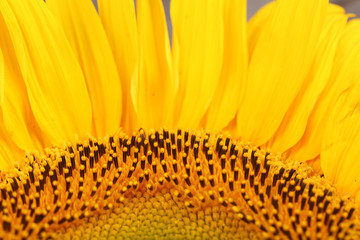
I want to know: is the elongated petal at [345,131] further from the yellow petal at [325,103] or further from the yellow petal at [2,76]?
the yellow petal at [2,76]

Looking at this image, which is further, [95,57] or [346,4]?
[346,4]

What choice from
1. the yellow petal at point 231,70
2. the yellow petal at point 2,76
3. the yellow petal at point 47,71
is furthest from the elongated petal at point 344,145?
the yellow petal at point 2,76

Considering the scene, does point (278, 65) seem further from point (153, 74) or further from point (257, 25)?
point (153, 74)

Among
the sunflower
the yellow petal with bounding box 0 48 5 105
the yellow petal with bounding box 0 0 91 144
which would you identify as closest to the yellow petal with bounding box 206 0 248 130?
the sunflower

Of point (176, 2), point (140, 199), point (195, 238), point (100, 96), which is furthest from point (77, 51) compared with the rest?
point (195, 238)

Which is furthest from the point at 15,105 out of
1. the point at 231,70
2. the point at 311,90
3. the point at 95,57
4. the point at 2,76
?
the point at 311,90

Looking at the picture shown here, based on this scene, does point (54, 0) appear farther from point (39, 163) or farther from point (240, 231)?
point (240, 231)

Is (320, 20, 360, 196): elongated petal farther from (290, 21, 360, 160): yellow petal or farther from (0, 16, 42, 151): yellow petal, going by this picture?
(0, 16, 42, 151): yellow petal
